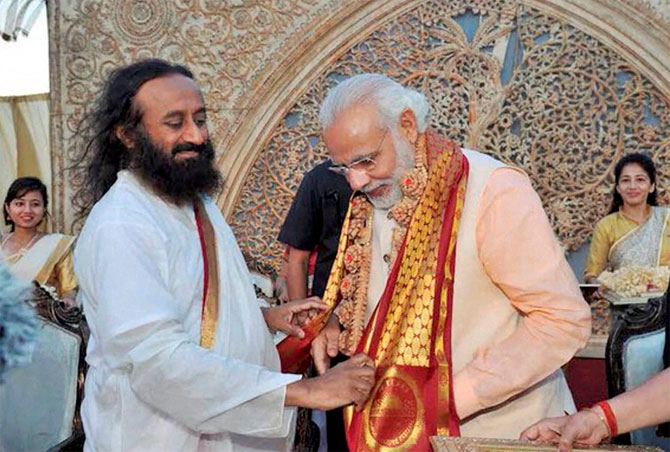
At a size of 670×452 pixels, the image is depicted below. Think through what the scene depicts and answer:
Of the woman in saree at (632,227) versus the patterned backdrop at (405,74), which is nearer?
the woman in saree at (632,227)

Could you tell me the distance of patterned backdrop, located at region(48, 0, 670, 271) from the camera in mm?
5367

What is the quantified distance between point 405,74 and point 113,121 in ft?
13.0

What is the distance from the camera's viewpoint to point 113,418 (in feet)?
5.52

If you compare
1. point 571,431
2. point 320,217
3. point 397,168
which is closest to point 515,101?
point 320,217

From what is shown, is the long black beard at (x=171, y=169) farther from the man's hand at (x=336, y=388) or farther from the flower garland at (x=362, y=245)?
the man's hand at (x=336, y=388)

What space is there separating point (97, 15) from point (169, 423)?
15.6 feet

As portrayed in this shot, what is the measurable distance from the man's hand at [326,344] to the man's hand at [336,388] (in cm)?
26

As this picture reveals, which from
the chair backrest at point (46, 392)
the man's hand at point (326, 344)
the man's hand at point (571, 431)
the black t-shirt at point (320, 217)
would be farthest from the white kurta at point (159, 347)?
the black t-shirt at point (320, 217)

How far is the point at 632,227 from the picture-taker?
4875 millimetres

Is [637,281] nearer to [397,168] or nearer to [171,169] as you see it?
[397,168]

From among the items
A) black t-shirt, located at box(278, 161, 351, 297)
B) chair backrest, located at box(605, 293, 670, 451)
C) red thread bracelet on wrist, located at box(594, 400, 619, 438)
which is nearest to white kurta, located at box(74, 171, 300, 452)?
red thread bracelet on wrist, located at box(594, 400, 619, 438)

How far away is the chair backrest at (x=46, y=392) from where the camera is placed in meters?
2.60

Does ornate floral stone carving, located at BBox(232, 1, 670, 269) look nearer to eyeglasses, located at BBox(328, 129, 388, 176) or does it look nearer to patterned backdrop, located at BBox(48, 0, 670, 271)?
patterned backdrop, located at BBox(48, 0, 670, 271)

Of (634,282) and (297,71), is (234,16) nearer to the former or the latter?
(297,71)
